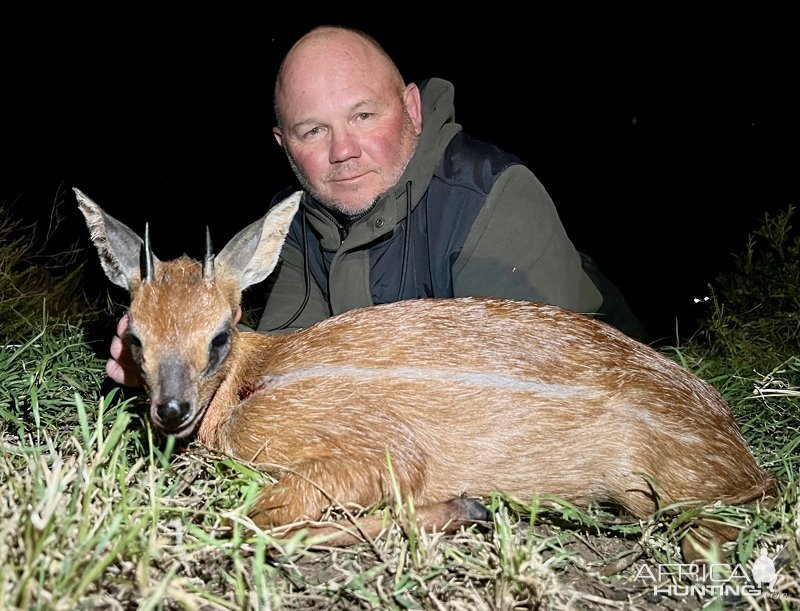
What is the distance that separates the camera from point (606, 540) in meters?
2.87

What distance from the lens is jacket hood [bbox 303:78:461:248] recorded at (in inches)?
175

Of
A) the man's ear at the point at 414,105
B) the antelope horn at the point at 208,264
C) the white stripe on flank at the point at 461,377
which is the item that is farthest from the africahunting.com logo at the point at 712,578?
the man's ear at the point at 414,105

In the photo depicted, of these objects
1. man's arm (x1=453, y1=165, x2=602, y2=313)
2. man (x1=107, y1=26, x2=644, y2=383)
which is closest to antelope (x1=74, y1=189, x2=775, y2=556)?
man's arm (x1=453, y1=165, x2=602, y2=313)

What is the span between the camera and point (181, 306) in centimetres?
305

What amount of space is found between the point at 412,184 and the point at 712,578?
287cm

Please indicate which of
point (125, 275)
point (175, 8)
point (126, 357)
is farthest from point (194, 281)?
point (175, 8)

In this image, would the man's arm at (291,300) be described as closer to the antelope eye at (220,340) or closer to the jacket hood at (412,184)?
the jacket hood at (412,184)

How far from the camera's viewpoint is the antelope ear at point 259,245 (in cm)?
349

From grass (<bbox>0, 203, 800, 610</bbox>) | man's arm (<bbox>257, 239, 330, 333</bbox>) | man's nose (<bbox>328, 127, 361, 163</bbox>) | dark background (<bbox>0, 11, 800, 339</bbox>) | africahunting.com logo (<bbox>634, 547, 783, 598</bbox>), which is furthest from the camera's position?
dark background (<bbox>0, 11, 800, 339</bbox>)

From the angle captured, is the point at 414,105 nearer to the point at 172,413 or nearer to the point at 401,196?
the point at 401,196

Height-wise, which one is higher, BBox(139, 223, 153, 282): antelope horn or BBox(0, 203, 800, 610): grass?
BBox(139, 223, 153, 282): antelope horn

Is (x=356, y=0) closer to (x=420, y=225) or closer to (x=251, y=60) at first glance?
(x=251, y=60)

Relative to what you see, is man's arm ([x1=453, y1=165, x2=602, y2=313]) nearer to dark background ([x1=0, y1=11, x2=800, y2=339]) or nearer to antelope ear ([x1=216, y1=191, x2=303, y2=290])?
antelope ear ([x1=216, y1=191, x2=303, y2=290])

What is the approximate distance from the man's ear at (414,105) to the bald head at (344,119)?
113 millimetres
